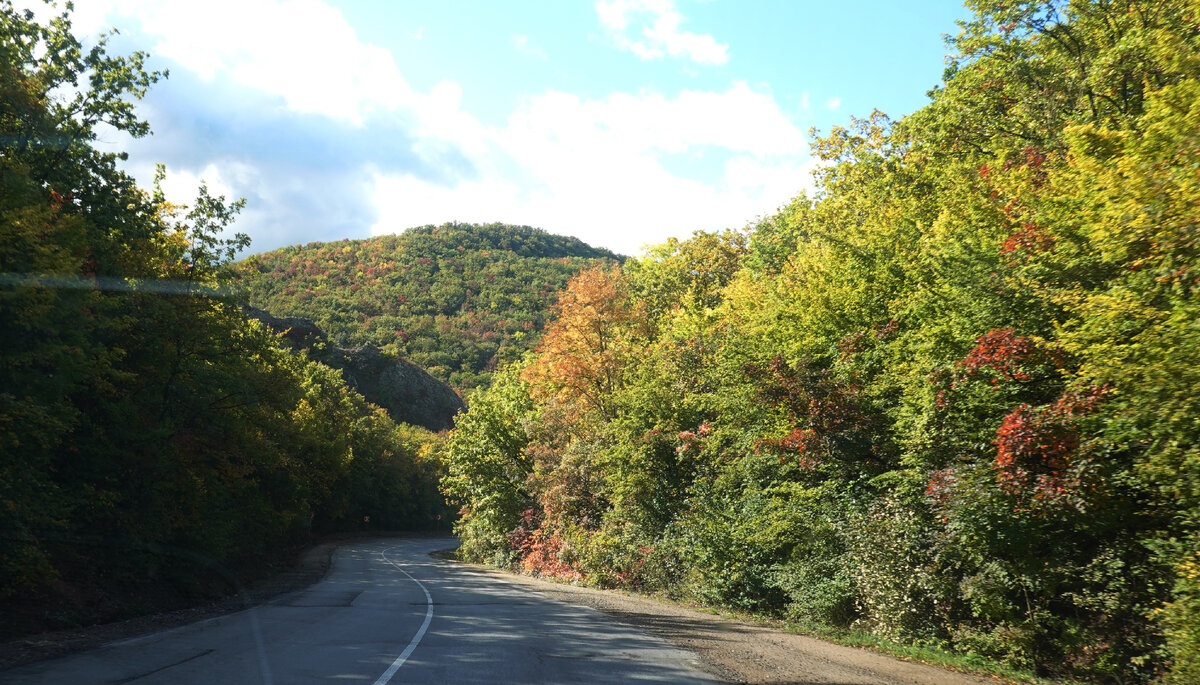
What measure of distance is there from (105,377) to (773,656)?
1542 cm

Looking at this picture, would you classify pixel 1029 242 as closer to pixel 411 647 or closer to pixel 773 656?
pixel 773 656

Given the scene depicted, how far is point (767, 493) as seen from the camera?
18.2 m

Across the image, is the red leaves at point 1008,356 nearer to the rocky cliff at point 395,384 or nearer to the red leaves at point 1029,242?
the red leaves at point 1029,242

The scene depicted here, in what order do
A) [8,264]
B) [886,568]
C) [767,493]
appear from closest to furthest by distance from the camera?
[8,264]
[886,568]
[767,493]

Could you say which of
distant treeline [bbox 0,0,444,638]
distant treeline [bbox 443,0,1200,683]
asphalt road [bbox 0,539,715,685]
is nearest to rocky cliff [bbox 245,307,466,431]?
distant treeline [bbox 0,0,444,638]

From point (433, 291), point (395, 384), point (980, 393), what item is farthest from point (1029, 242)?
point (433, 291)

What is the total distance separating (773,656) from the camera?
1024 centimetres

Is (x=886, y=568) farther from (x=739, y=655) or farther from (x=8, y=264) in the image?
(x=8, y=264)

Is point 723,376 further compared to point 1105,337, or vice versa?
point 723,376

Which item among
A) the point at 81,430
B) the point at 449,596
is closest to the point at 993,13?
the point at 449,596

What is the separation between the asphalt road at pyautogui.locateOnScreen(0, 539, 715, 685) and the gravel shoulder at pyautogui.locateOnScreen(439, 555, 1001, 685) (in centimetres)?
56

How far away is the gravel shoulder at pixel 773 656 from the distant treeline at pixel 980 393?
1.70m

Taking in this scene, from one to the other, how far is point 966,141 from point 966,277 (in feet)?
26.4

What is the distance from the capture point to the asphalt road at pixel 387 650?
26.2ft
